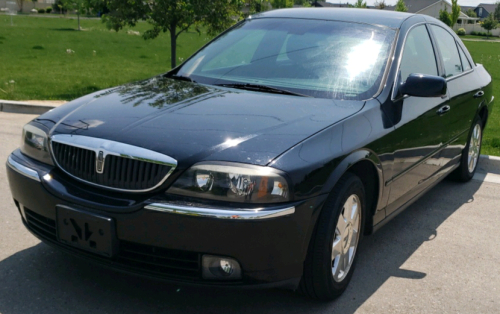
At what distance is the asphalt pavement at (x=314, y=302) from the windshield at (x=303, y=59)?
45.4 inches

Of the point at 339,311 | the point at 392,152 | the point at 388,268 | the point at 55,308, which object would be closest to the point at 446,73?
the point at 392,152

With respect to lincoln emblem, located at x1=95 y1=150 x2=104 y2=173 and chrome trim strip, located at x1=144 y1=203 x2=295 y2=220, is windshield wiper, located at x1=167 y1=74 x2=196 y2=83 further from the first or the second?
chrome trim strip, located at x1=144 y1=203 x2=295 y2=220

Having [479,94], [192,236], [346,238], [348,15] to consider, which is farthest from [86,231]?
[479,94]

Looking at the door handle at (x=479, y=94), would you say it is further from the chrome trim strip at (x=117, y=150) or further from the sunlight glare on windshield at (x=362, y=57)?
the chrome trim strip at (x=117, y=150)

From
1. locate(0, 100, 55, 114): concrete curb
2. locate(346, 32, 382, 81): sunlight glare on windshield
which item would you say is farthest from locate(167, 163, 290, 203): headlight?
locate(0, 100, 55, 114): concrete curb

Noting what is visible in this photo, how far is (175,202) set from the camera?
9.25ft

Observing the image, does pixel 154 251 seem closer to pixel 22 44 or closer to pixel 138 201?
pixel 138 201

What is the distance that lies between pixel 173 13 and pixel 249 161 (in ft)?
28.6

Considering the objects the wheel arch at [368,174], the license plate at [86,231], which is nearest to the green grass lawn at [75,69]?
the wheel arch at [368,174]

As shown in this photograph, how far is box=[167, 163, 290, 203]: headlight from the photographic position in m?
2.81

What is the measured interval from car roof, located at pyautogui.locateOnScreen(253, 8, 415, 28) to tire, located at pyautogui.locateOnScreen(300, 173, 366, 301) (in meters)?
1.53

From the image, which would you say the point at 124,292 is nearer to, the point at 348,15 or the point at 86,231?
the point at 86,231

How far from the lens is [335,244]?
330 cm

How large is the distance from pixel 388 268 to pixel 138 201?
1.84 metres
